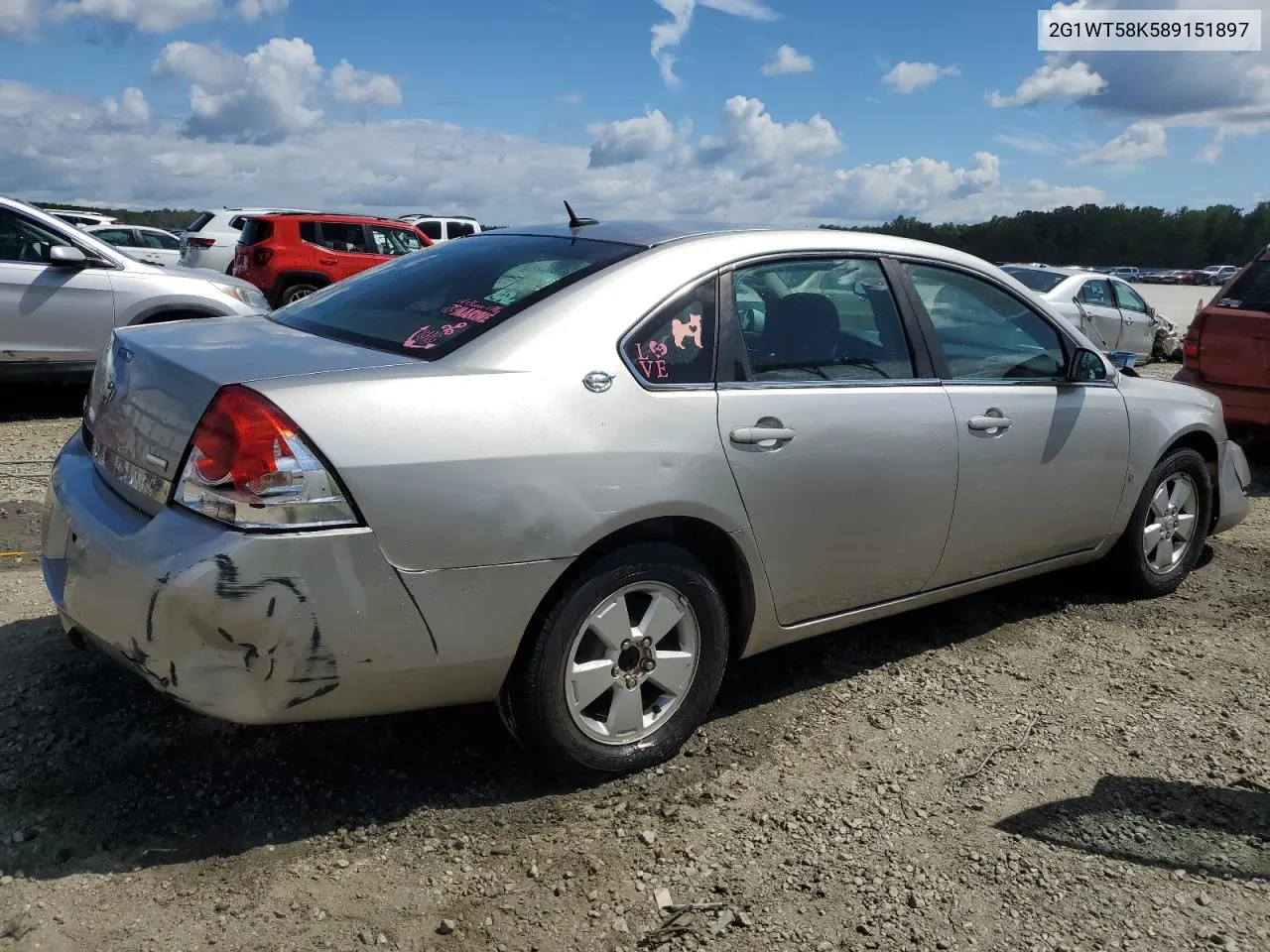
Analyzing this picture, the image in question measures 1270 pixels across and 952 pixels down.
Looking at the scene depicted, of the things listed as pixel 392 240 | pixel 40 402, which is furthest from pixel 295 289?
pixel 40 402

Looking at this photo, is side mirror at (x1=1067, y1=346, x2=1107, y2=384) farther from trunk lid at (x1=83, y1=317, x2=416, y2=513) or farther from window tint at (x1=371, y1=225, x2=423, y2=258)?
window tint at (x1=371, y1=225, x2=423, y2=258)

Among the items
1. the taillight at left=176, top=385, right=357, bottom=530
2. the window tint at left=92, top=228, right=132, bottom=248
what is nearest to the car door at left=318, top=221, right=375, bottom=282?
the window tint at left=92, top=228, right=132, bottom=248

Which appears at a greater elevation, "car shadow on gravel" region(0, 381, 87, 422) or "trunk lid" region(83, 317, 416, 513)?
"trunk lid" region(83, 317, 416, 513)

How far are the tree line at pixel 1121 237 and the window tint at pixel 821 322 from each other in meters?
86.0

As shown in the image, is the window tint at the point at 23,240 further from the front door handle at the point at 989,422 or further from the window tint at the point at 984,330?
the front door handle at the point at 989,422

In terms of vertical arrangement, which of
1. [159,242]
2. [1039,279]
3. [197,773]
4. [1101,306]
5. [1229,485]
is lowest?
[197,773]

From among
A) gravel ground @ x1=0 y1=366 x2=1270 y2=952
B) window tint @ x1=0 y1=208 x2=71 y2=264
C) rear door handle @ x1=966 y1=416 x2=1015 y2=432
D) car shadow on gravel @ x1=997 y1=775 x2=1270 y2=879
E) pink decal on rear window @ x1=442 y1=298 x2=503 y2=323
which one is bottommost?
car shadow on gravel @ x1=997 y1=775 x2=1270 y2=879

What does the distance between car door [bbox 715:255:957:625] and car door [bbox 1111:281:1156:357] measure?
12.3 metres

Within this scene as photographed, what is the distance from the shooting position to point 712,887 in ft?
8.59

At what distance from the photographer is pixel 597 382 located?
285 cm

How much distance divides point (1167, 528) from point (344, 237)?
13.5 meters

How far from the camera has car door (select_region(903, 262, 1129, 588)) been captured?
3.77m

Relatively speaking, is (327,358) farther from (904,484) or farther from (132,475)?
(904,484)

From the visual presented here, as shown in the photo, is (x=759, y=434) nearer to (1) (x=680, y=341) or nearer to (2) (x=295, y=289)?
(1) (x=680, y=341)
